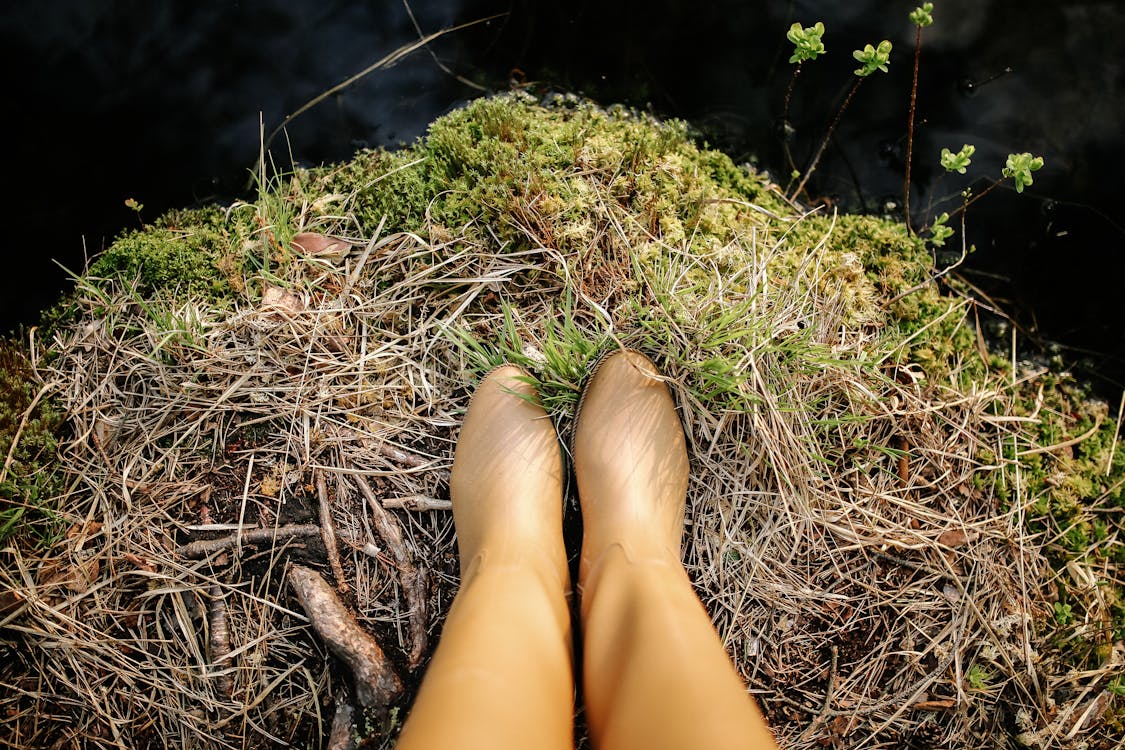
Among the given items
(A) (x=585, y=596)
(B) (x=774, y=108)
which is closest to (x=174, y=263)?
(A) (x=585, y=596)

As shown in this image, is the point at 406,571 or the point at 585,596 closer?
the point at 585,596

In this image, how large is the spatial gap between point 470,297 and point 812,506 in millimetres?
1470

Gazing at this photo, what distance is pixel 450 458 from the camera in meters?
2.29

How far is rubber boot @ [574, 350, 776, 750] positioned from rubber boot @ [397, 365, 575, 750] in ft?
0.33

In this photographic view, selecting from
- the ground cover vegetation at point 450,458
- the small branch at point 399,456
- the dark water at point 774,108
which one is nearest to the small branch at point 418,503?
the ground cover vegetation at point 450,458

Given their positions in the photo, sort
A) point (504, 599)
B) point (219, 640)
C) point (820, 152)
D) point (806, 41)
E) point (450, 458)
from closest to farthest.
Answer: point (504, 599) → point (219, 640) → point (806, 41) → point (450, 458) → point (820, 152)

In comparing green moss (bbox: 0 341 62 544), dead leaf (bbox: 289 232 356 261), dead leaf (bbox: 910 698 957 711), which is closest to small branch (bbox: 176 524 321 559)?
green moss (bbox: 0 341 62 544)

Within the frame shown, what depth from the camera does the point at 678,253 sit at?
2.36m

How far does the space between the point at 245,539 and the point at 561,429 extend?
117 cm

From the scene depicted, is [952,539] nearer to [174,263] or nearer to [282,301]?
[282,301]

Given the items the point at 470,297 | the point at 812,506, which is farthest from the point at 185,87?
the point at 812,506

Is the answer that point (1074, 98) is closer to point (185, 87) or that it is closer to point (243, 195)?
point (243, 195)

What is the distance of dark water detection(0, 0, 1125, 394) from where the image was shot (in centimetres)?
270

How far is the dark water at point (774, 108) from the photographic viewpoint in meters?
2.70
